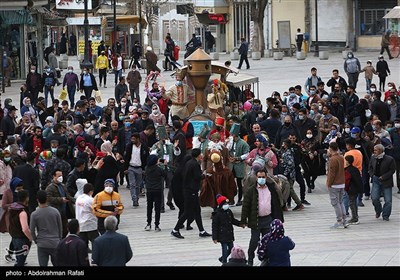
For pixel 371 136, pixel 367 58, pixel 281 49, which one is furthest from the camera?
pixel 281 49

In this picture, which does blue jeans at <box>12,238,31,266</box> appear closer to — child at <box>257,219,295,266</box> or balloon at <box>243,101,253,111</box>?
child at <box>257,219,295,266</box>

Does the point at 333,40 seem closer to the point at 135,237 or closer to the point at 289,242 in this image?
the point at 135,237

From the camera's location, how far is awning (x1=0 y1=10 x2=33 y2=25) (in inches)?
1788

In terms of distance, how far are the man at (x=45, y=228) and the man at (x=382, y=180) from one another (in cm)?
616

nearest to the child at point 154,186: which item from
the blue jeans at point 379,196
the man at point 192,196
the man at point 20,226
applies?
the man at point 192,196

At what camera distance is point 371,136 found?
73.3ft

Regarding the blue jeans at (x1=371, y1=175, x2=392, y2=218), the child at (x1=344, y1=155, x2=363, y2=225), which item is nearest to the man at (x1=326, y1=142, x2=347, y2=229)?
the child at (x1=344, y1=155, x2=363, y2=225)

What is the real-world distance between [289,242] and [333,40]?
49534 mm

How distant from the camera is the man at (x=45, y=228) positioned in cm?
1612

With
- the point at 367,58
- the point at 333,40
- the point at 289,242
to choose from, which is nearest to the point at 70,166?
the point at 289,242

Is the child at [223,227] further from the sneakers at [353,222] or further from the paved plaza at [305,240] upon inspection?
the sneakers at [353,222]

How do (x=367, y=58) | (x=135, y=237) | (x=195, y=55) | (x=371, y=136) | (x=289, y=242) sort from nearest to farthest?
(x=289, y=242) → (x=135, y=237) → (x=371, y=136) → (x=195, y=55) → (x=367, y=58)

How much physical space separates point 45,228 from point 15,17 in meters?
30.2

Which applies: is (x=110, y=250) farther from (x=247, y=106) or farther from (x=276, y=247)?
(x=247, y=106)
